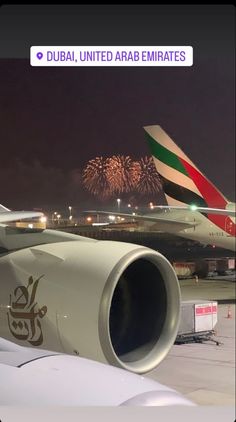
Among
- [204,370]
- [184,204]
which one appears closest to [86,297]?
[204,370]

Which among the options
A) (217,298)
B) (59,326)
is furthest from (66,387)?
(217,298)

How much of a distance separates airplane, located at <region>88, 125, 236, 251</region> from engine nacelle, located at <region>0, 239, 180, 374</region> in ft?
2.12

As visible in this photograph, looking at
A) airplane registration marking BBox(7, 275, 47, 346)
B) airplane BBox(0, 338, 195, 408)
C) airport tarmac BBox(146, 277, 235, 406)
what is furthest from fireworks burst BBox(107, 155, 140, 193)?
airplane BBox(0, 338, 195, 408)

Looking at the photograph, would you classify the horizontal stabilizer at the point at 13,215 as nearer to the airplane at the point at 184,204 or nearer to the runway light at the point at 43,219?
the runway light at the point at 43,219

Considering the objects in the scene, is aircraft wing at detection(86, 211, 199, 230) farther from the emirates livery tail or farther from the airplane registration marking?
the airplane registration marking

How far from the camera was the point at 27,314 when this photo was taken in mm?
2273

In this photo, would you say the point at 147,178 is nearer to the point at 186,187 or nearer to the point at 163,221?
the point at 163,221

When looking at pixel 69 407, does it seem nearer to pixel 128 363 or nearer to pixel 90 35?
pixel 128 363

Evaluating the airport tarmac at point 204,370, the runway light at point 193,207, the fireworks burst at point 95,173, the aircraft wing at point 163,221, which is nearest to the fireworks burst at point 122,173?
the fireworks burst at point 95,173

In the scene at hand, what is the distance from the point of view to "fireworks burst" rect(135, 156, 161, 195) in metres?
3.30

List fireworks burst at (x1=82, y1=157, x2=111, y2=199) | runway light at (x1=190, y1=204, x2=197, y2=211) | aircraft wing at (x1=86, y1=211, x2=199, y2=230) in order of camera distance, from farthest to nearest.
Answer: runway light at (x1=190, y1=204, x2=197, y2=211) < aircraft wing at (x1=86, y1=211, x2=199, y2=230) < fireworks burst at (x1=82, y1=157, x2=111, y2=199)

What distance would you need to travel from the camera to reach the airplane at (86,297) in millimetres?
2150

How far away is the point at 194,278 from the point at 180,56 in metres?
5.35

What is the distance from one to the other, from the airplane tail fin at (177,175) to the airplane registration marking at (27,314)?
1.39m
